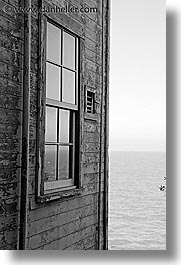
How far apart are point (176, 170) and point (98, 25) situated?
675 millimetres

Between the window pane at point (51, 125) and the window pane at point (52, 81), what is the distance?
0.18 feet

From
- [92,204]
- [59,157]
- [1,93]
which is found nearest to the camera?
[1,93]

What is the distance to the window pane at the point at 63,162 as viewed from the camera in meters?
2.06

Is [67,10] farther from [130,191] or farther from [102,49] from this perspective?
[130,191]

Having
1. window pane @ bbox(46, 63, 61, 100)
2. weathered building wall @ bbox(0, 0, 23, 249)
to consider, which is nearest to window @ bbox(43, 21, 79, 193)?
window pane @ bbox(46, 63, 61, 100)

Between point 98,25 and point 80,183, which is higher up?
point 98,25

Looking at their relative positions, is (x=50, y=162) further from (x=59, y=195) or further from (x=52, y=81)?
(x=52, y=81)

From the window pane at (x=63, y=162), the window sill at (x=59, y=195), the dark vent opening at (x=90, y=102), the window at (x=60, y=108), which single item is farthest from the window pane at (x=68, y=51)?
the window sill at (x=59, y=195)

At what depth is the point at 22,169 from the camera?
6.18ft

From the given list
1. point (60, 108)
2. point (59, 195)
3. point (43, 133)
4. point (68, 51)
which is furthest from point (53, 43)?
point (59, 195)

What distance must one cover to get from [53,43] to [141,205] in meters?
0.73

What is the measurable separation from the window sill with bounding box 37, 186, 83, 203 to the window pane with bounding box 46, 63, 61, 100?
0.37 m

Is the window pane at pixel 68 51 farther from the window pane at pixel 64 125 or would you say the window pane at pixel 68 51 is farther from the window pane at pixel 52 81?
the window pane at pixel 64 125

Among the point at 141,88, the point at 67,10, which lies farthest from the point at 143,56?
the point at 67,10
